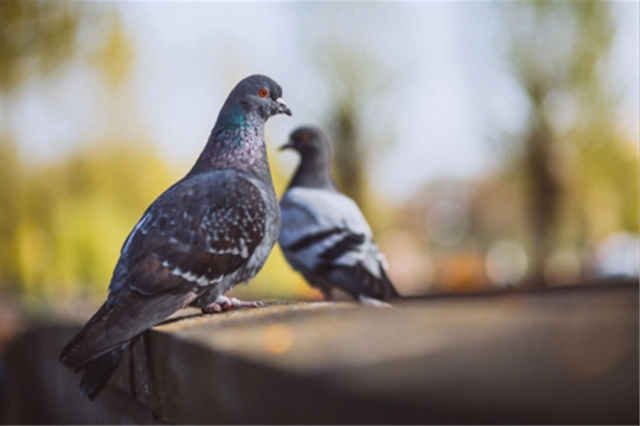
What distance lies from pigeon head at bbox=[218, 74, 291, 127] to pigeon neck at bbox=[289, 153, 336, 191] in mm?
2149

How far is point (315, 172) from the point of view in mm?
4902

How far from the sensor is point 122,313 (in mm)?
2205

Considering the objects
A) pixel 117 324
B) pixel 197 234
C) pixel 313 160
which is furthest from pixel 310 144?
pixel 117 324

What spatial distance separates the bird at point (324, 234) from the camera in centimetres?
432

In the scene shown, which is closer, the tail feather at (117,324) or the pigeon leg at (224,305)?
the tail feather at (117,324)

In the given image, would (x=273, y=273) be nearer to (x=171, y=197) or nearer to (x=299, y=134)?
(x=299, y=134)

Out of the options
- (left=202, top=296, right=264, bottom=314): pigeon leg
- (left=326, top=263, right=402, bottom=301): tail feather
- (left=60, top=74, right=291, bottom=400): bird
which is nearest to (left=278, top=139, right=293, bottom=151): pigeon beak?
(left=326, top=263, right=402, bottom=301): tail feather

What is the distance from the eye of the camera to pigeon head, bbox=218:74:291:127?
268 cm

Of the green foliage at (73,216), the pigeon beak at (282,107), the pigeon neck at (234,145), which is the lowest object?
the green foliage at (73,216)

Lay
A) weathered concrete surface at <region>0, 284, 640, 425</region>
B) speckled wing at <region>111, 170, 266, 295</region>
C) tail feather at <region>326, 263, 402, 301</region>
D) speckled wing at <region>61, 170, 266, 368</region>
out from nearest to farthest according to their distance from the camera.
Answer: weathered concrete surface at <region>0, 284, 640, 425</region> < speckled wing at <region>61, 170, 266, 368</region> < speckled wing at <region>111, 170, 266, 295</region> < tail feather at <region>326, 263, 402, 301</region>

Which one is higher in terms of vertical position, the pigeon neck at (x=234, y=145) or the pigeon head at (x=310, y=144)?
the pigeon neck at (x=234, y=145)

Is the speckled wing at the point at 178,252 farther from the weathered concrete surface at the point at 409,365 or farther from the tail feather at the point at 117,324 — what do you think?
the weathered concrete surface at the point at 409,365

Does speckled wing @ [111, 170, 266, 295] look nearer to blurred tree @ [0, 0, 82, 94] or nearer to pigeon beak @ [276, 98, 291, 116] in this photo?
pigeon beak @ [276, 98, 291, 116]

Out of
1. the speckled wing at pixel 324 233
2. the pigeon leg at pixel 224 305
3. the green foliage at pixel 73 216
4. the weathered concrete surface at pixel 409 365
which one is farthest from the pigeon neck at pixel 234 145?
the green foliage at pixel 73 216
